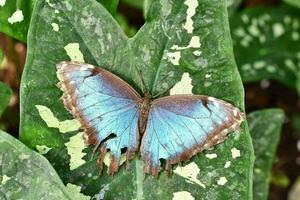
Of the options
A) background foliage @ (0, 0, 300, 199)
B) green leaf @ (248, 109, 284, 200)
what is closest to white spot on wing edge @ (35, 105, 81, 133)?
background foliage @ (0, 0, 300, 199)

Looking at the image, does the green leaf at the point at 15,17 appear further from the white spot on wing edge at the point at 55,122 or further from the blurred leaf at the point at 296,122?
the blurred leaf at the point at 296,122

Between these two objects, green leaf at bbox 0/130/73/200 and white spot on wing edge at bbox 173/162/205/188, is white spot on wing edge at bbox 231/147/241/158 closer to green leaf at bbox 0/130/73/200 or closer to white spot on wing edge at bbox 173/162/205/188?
white spot on wing edge at bbox 173/162/205/188

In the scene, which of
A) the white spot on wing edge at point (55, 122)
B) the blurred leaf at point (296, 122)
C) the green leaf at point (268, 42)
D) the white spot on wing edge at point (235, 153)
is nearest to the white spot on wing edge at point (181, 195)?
the white spot on wing edge at point (235, 153)

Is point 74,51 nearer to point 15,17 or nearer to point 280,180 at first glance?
point 15,17

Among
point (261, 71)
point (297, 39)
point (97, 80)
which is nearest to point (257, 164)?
point (261, 71)

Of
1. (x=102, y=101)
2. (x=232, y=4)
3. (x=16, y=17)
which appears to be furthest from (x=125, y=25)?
(x=102, y=101)
